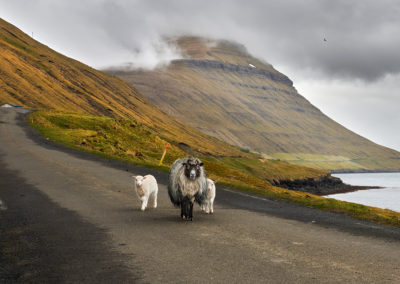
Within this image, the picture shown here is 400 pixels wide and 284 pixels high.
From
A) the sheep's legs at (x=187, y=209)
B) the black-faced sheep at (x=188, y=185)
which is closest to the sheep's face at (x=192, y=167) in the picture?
the black-faced sheep at (x=188, y=185)

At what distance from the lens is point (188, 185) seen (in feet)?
49.6

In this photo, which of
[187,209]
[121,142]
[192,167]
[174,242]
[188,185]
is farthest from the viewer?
[121,142]

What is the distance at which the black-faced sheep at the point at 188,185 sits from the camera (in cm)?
1511

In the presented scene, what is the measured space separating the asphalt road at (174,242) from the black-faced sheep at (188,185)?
2.27 feet

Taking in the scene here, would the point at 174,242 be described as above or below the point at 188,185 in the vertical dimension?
below

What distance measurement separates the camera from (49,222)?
14.3 meters

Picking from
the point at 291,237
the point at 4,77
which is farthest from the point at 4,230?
the point at 4,77

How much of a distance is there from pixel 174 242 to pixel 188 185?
3470 mm

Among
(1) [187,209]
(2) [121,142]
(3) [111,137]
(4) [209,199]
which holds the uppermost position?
(3) [111,137]

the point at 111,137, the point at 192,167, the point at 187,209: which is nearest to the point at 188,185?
the point at 192,167

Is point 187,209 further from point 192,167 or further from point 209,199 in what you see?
point 209,199

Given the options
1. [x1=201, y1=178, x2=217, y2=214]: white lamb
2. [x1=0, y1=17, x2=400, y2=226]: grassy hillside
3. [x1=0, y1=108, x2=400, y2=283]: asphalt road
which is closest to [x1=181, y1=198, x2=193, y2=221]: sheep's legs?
[x1=0, y1=108, x2=400, y2=283]: asphalt road

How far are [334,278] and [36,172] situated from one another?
907 inches

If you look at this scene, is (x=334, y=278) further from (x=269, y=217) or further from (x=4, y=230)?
(x=4, y=230)
